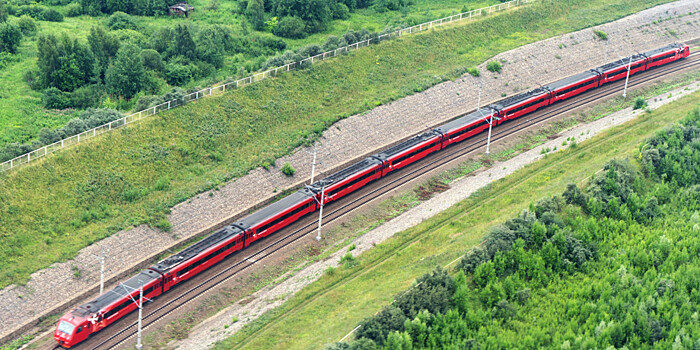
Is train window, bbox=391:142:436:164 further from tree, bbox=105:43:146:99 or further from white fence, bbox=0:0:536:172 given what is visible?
tree, bbox=105:43:146:99

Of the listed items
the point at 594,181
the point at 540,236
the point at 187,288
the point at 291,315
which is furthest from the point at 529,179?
the point at 187,288

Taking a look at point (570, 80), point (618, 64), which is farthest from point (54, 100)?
point (618, 64)

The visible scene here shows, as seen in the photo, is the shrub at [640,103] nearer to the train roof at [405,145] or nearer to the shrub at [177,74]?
the train roof at [405,145]

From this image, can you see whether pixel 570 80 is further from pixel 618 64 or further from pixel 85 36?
pixel 85 36

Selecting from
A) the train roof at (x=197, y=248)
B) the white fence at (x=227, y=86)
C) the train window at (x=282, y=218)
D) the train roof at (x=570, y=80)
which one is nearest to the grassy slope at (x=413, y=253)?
the train window at (x=282, y=218)

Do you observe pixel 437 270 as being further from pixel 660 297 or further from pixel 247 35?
pixel 247 35
